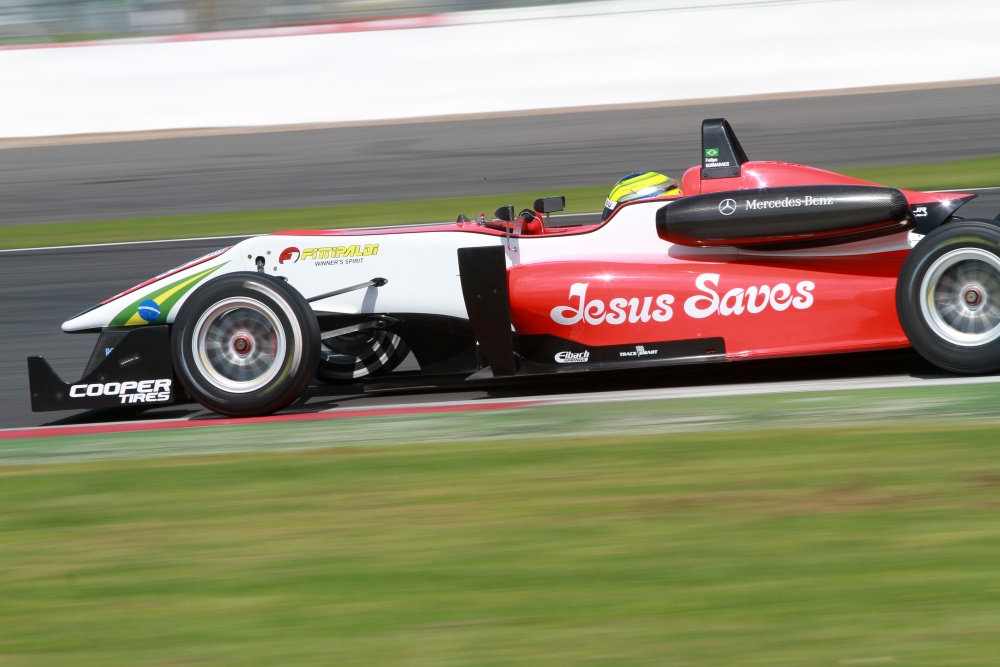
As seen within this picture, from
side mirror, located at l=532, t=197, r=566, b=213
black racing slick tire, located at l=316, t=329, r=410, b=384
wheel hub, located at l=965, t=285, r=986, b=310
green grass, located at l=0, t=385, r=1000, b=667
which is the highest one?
side mirror, located at l=532, t=197, r=566, b=213

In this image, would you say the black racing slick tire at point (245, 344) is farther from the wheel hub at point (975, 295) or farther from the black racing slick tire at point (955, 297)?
the wheel hub at point (975, 295)

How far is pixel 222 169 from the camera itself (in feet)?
49.6

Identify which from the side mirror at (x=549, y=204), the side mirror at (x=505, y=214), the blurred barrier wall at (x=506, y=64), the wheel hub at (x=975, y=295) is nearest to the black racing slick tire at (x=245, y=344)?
the side mirror at (x=505, y=214)

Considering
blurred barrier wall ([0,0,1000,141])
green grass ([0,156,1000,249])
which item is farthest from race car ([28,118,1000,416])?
blurred barrier wall ([0,0,1000,141])

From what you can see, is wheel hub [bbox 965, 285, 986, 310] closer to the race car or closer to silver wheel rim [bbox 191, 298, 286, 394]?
the race car

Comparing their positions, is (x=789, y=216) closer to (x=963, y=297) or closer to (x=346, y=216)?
(x=963, y=297)

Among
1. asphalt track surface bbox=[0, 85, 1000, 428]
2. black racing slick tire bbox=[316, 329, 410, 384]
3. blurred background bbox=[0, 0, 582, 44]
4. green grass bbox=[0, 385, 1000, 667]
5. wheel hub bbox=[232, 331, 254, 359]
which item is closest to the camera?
green grass bbox=[0, 385, 1000, 667]

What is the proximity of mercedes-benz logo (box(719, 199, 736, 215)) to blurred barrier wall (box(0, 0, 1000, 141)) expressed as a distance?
40.1 feet

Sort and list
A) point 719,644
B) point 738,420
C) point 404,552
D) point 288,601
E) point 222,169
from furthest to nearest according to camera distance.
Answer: point 222,169 < point 738,420 < point 404,552 < point 288,601 < point 719,644

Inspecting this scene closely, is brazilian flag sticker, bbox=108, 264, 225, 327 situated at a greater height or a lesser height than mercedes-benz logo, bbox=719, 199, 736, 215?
lesser

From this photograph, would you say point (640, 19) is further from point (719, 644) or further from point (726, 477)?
point (719, 644)

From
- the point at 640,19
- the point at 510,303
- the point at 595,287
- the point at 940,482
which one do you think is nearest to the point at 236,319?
the point at 510,303

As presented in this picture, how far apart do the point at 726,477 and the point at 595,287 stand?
1.67 metres

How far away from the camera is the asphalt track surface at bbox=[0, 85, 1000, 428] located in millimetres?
10320
